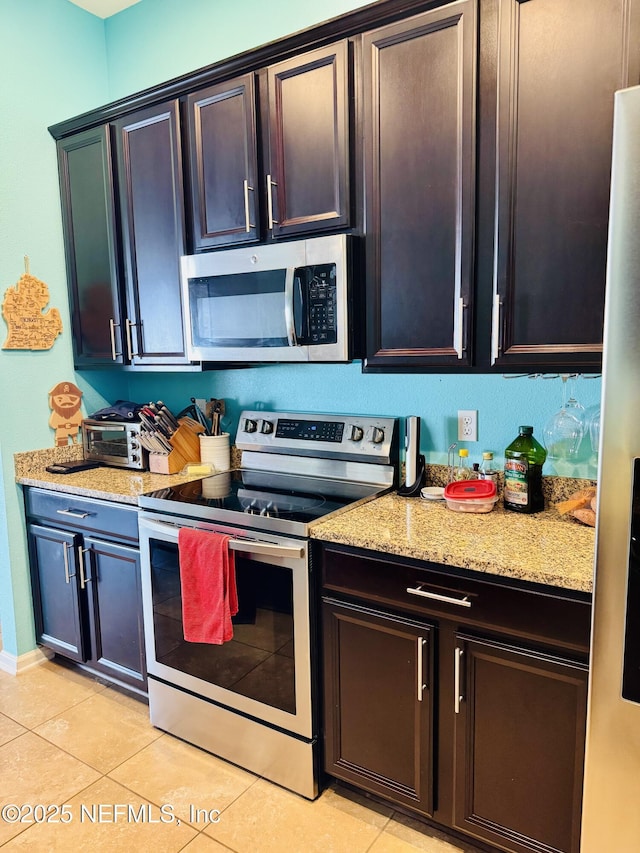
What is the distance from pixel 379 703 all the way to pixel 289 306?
1259 mm

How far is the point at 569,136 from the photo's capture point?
60.4 inches

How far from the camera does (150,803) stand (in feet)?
6.23

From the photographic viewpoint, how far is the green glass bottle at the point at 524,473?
184 centimetres

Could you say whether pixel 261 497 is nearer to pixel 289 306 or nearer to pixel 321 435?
pixel 321 435

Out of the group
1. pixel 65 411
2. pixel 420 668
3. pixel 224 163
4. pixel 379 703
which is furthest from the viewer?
pixel 65 411

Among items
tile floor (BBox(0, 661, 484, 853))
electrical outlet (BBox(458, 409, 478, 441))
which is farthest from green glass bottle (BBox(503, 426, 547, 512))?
tile floor (BBox(0, 661, 484, 853))

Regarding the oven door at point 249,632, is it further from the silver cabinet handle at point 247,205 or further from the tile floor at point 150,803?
the silver cabinet handle at point 247,205

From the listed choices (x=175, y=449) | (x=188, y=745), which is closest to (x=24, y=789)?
(x=188, y=745)

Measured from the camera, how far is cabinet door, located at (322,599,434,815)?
1640 mm

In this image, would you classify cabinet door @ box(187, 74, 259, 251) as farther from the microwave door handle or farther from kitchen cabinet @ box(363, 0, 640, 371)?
kitchen cabinet @ box(363, 0, 640, 371)

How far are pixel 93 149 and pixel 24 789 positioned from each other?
2.50 meters

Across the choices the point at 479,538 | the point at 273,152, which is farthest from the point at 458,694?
the point at 273,152

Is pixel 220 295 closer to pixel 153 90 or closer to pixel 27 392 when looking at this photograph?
pixel 153 90

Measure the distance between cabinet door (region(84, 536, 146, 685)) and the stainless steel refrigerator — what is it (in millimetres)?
1653
